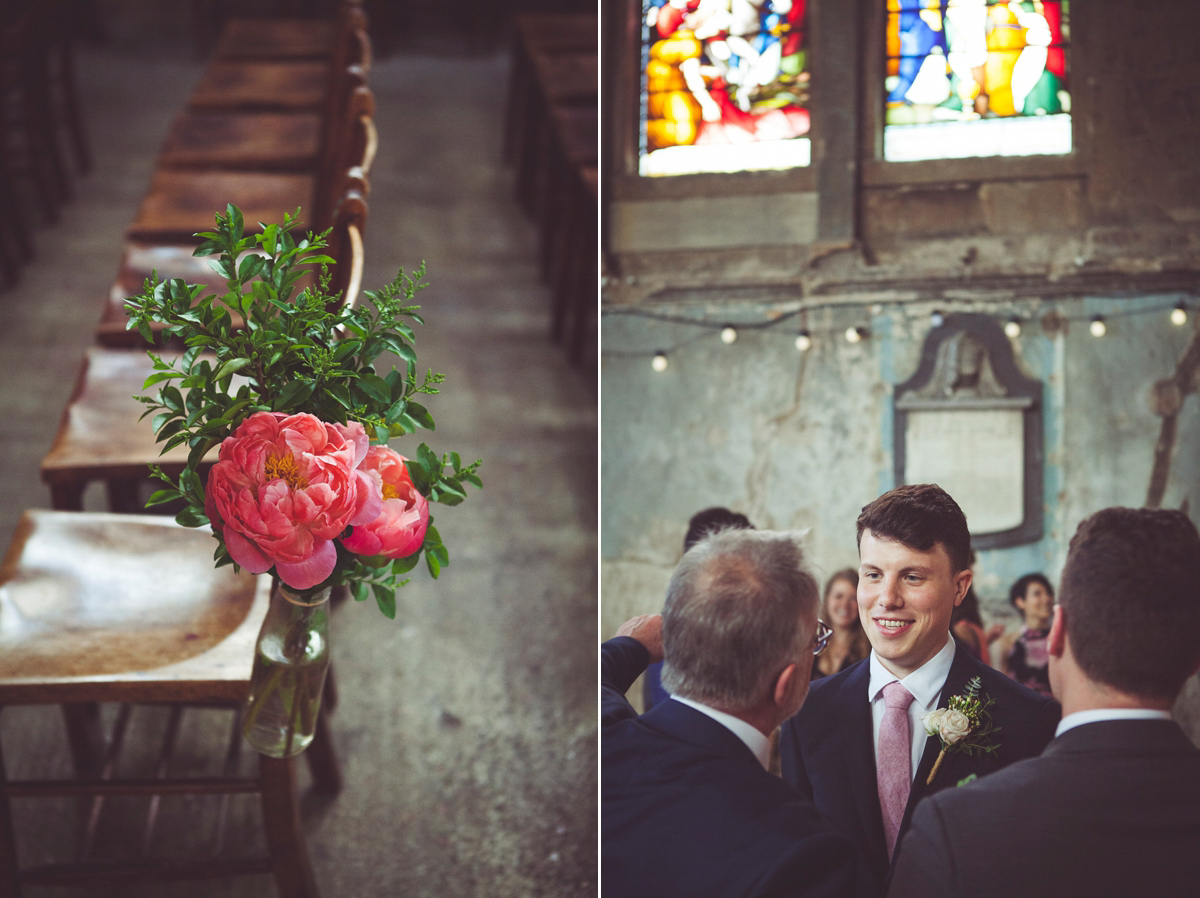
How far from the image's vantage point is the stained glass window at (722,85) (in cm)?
121

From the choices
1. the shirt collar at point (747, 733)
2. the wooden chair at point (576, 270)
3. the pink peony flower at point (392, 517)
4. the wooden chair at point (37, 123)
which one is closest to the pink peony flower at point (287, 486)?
the pink peony flower at point (392, 517)

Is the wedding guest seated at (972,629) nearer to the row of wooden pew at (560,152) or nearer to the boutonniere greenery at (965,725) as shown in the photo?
the boutonniere greenery at (965,725)

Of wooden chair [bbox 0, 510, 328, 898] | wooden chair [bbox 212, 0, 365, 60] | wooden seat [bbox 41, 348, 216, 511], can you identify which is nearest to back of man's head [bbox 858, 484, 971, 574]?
wooden chair [bbox 0, 510, 328, 898]

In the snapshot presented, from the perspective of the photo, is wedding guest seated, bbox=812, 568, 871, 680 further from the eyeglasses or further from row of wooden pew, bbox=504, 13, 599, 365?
Result: row of wooden pew, bbox=504, 13, 599, 365

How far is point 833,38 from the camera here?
121 centimetres

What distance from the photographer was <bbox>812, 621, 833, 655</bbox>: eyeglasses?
3.70ft

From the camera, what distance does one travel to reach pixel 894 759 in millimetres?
1097

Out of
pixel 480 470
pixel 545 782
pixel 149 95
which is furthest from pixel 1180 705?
pixel 149 95

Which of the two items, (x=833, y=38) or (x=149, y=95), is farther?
(x=149, y=95)

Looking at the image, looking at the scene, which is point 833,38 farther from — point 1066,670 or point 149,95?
point 149,95

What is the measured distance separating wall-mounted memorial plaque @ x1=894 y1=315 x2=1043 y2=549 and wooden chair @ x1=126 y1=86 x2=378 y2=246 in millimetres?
1545

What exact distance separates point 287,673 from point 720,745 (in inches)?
21.7

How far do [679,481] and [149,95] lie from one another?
474 centimetres

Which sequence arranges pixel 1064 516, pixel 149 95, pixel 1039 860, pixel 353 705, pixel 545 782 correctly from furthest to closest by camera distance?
pixel 149 95 < pixel 353 705 < pixel 545 782 < pixel 1064 516 < pixel 1039 860
